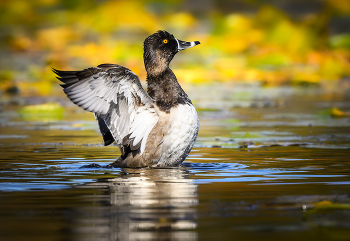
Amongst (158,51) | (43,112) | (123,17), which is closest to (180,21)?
(123,17)

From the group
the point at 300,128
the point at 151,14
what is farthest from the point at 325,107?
the point at 151,14

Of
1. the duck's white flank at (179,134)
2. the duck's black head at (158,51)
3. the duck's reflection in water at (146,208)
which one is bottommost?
the duck's reflection in water at (146,208)

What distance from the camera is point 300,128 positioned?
10.7 meters

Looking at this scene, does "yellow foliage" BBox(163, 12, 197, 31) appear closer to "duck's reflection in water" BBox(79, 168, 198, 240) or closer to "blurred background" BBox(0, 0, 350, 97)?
"blurred background" BBox(0, 0, 350, 97)

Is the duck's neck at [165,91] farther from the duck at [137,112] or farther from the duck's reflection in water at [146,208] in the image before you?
the duck's reflection in water at [146,208]

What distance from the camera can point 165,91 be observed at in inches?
283

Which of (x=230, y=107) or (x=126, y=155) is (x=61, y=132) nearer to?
(x=126, y=155)

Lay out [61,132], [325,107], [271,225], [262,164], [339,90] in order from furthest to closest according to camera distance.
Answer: [339,90]
[325,107]
[61,132]
[262,164]
[271,225]

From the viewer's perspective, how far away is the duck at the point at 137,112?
670 centimetres

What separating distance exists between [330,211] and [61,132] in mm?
6796

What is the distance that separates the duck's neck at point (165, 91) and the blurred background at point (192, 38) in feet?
38.1

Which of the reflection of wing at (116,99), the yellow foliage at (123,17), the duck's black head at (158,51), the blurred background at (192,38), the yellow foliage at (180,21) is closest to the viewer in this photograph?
A: the reflection of wing at (116,99)

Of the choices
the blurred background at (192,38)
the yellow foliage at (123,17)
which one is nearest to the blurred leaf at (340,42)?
the blurred background at (192,38)

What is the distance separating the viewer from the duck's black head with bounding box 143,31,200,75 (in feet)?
24.5
